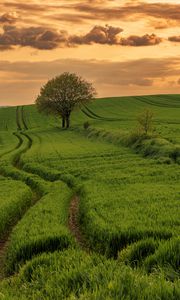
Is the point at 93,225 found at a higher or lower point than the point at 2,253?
higher

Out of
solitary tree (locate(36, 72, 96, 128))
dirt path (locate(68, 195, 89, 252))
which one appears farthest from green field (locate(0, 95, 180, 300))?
solitary tree (locate(36, 72, 96, 128))

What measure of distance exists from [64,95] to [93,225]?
78.7 m

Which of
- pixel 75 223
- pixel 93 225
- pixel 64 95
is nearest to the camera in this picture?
pixel 93 225

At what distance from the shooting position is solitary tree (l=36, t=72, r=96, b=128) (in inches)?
3666

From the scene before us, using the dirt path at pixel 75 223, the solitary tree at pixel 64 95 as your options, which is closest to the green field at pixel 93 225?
the dirt path at pixel 75 223

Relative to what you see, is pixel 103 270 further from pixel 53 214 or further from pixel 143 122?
pixel 143 122

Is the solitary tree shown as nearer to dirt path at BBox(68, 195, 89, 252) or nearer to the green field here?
the green field

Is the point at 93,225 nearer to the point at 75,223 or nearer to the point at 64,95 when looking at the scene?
the point at 75,223

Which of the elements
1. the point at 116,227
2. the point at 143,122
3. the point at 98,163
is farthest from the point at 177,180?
the point at 143,122

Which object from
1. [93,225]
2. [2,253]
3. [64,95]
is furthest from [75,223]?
[64,95]

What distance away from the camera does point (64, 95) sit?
93.1 meters

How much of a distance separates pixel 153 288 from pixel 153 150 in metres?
35.9

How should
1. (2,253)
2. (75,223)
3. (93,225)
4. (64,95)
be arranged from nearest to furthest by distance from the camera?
1. (2,253)
2. (93,225)
3. (75,223)
4. (64,95)

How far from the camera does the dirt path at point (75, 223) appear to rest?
1591cm
